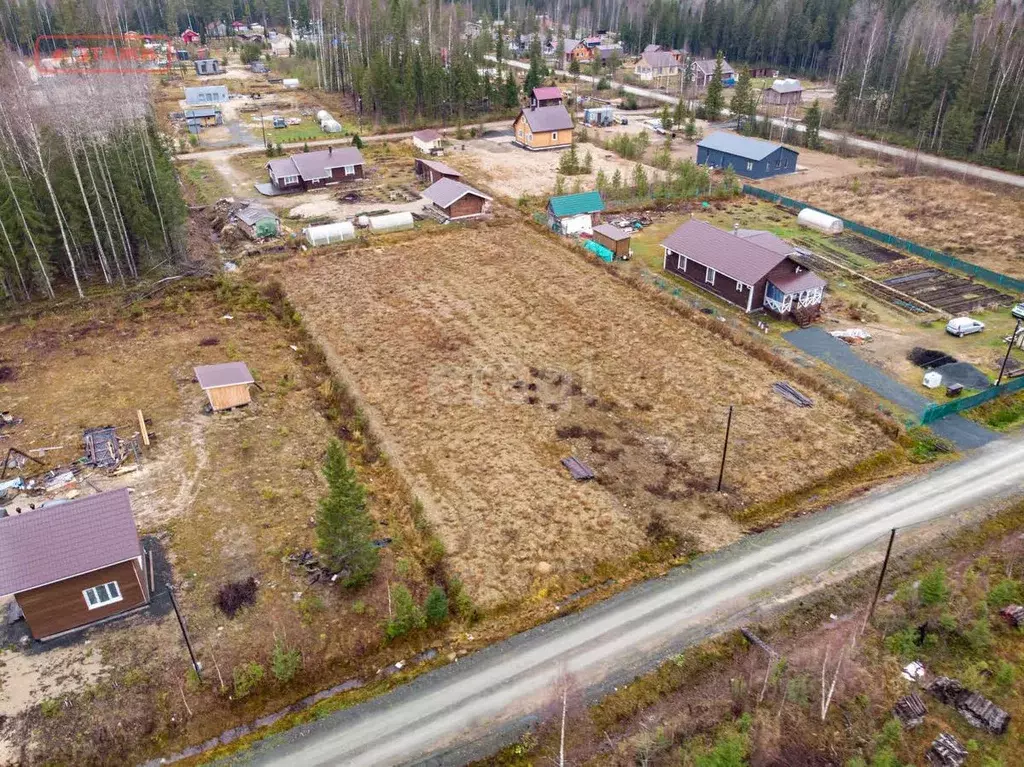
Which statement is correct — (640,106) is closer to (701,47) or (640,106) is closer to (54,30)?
(701,47)

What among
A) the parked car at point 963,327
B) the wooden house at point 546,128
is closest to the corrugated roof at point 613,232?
the parked car at point 963,327

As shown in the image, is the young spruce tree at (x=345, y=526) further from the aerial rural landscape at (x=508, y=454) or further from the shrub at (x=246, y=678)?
the shrub at (x=246, y=678)

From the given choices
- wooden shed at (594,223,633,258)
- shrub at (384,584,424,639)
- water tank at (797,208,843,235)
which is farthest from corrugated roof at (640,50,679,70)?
shrub at (384,584,424,639)

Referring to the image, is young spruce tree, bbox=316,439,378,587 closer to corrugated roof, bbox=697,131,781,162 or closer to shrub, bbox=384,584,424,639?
shrub, bbox=384,584,424,639

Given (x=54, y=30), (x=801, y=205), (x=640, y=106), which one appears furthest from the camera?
(x=54, y=30)

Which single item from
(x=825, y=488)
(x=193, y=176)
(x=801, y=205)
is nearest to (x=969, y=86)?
(x=801, y=205)

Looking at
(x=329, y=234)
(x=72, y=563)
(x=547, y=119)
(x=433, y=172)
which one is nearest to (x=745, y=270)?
(x=329, y=234)
